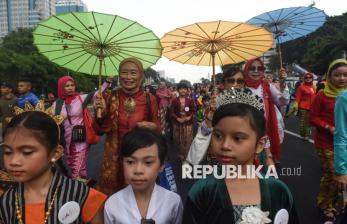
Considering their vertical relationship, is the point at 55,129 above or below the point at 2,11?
below

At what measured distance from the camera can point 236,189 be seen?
7.06 feet

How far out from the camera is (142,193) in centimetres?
248

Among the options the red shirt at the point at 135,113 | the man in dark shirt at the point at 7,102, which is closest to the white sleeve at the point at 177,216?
the red shirt at the point at 135,113

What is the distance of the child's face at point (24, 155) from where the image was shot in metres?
2.10

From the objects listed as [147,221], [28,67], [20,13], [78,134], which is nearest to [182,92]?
[78,134]

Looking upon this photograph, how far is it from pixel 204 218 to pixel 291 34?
393cm

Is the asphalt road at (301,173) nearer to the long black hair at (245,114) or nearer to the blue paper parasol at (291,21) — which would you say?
the blue paper parasol at (291,21)

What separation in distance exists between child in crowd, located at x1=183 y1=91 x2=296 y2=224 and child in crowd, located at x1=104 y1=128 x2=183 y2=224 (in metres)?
0.33

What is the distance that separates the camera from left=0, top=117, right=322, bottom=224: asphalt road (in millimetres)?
4938

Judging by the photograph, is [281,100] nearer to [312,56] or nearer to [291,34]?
[291,34]

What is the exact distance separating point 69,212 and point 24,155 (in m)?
0.40

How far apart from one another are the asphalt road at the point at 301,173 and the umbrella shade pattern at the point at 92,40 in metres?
2.29

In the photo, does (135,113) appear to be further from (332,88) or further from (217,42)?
(332,88)

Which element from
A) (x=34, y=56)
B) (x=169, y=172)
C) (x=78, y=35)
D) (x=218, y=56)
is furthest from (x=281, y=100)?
(x=34, y=56)
